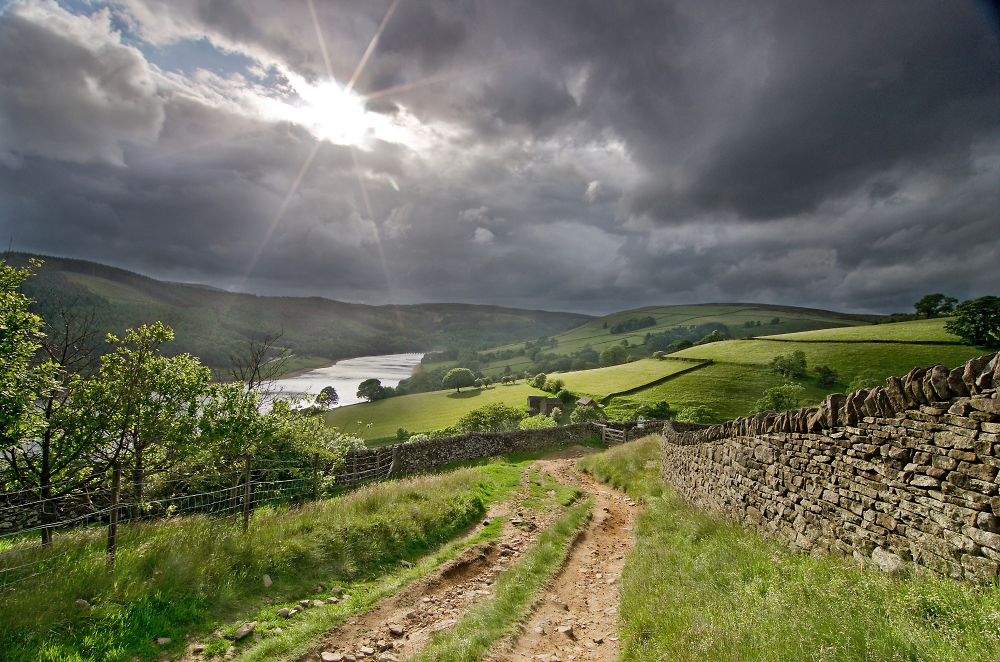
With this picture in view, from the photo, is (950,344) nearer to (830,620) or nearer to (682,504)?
(682,504)

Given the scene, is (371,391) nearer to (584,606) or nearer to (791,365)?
(791,365)

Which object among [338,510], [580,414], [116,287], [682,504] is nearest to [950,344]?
[580,414]

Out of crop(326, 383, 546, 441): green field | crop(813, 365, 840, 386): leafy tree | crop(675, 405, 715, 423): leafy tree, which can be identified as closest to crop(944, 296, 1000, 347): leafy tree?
crop(813, 365, 840, 386): leafy tree

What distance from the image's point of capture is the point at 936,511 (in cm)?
464

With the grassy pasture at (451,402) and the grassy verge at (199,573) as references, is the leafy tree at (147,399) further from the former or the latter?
the grassy pasture at (451,402)

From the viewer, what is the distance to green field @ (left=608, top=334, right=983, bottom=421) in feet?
170

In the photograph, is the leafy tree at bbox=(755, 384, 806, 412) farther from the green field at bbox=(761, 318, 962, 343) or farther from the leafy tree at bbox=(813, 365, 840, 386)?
the green field at bbox=(761, 318, 962, 343)

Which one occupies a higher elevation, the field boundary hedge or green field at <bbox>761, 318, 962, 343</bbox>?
green field at <bbox>761, 318, 962, 343</bbox>

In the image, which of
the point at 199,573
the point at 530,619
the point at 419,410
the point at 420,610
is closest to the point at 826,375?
the point at 419,410

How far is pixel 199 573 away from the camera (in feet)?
21.7

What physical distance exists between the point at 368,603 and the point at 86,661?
3.43m

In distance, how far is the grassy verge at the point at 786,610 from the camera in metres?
3.50

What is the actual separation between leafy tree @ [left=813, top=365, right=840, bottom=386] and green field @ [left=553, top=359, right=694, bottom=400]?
16.6 metres

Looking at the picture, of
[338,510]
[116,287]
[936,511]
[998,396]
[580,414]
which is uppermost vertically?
[116,287]
